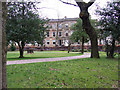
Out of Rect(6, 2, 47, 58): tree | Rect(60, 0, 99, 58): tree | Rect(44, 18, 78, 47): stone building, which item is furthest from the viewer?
Rect(44, 18, 78, 47): stone building

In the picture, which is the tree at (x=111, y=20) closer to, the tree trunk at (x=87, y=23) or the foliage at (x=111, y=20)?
the foliage at (x=111, y=20)

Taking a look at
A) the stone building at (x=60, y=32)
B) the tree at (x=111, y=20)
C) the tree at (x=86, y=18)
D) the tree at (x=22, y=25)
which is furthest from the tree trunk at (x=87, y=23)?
the stone building at (x=60, y=32)

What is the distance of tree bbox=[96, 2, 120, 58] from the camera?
500 inches

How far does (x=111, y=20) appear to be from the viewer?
43.7 feet

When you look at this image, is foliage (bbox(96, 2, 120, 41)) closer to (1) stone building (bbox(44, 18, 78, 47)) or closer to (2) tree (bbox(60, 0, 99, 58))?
(2) tree (bbox(60, 0, 99, 58))

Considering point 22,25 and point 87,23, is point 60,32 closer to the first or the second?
point 22,25

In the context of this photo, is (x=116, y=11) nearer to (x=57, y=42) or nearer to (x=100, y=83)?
(x=100, y=83)

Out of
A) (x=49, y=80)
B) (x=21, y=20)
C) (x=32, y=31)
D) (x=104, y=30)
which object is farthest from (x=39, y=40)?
(x=49, y=80)

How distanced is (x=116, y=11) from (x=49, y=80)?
11.2 metres

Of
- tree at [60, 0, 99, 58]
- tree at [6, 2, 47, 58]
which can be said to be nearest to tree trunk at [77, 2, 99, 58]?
tree at [60, 0, 99, 58]

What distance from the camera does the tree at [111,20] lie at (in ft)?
41.7

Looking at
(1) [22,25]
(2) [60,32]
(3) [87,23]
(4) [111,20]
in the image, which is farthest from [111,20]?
(2) [60,32]

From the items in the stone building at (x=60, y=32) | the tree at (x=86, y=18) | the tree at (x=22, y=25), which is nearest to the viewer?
the tree at (x=86, y=18)

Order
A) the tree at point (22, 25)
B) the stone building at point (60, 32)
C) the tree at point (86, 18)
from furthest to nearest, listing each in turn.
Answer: the stone building at point (60, 32) < the tree at point (22, 25) < the tree at point (86, 18)
